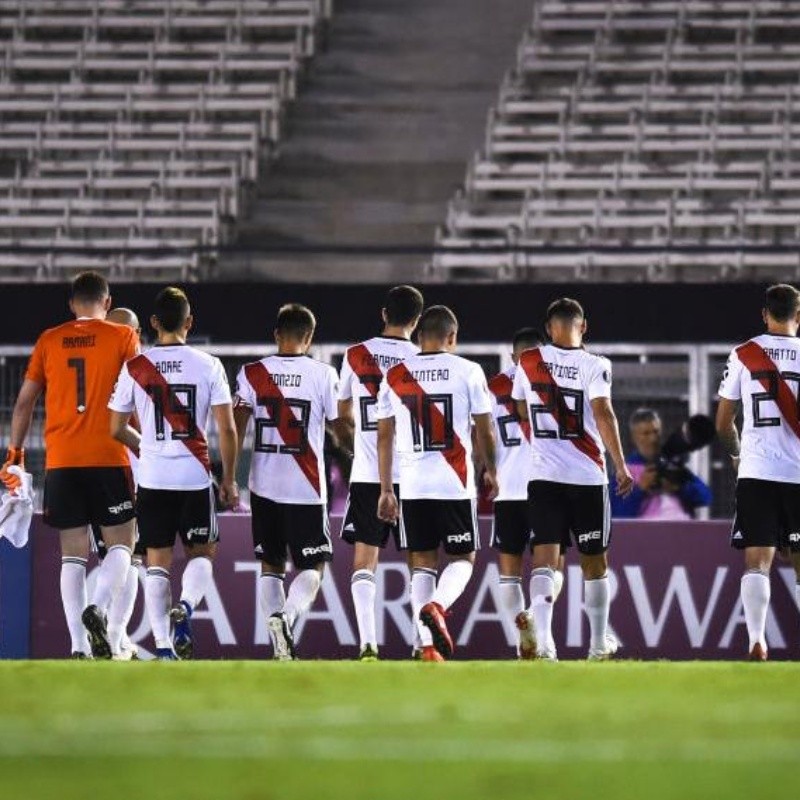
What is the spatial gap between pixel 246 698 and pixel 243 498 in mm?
7022

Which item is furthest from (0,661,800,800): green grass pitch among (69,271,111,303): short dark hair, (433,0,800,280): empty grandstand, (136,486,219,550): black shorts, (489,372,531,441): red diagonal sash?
(433,0,800,280): empty grandstand

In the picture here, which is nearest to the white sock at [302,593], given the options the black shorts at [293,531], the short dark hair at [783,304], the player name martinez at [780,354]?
the black shorts at [293,531]

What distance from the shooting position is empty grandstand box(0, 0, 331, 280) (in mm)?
22500

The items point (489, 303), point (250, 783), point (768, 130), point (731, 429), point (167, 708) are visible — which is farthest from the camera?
point (768, 130)

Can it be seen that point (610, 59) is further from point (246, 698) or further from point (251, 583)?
point (246, 698)

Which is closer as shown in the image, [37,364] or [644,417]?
[37,364]

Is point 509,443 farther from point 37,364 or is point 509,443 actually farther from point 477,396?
point 37,364

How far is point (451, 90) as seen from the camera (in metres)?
25.0

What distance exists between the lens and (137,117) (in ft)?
80.6

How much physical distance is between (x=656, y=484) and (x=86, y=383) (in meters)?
4.11

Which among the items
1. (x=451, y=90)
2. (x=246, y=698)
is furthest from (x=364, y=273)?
(x=246, y=698)

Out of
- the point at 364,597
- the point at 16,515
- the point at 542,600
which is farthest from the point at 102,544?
the point at 542,600

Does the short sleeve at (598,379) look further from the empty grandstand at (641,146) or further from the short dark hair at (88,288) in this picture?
the empty grandstand at (641,146)

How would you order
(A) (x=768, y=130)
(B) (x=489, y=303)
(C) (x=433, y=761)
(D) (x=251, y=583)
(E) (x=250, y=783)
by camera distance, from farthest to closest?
(A) (x=768, y=130) → (B) (x=489, y=303) → (D) (x=251, y=583) → (C) (x=433, y=761) → (E) (x=250, y=783)
